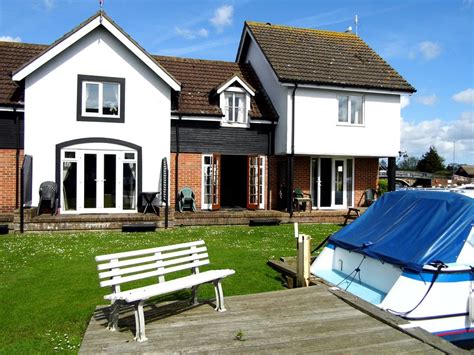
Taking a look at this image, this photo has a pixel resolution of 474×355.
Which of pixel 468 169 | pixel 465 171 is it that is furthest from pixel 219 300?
pixel 468 169

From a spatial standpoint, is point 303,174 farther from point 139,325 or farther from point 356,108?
point 139,325

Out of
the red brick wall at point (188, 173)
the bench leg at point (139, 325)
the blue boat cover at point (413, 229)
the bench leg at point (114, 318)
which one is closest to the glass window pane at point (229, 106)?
the red brick wall at point (188, 173)

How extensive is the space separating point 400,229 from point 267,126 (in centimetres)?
1229

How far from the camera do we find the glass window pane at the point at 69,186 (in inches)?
648

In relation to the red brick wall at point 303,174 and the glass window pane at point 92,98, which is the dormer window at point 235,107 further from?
the glass window pane at point 92,98

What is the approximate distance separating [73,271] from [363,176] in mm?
14709

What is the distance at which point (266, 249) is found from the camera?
1165 centimetres

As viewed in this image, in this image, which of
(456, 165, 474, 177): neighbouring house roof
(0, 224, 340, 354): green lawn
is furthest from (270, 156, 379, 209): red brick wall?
(456, 165, 474, 177): neighbouring house roof

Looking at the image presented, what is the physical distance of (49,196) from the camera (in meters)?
15.6

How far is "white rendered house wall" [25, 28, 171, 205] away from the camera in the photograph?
16.1m

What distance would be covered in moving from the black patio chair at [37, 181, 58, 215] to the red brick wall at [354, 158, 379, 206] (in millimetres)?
12643

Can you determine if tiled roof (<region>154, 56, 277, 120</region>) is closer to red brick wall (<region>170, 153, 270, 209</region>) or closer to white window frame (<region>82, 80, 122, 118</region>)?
red brick wall (<region>170, 153, 270, 209</region>)

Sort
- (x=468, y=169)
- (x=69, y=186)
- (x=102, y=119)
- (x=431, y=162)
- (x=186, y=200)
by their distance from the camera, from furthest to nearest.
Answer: (x=468, y=169) < (x=431, y=162) < (x=186, y=200) < (x=102, y=119) < (x=69, y=186)

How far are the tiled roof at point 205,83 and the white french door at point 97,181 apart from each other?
10.6 feet
